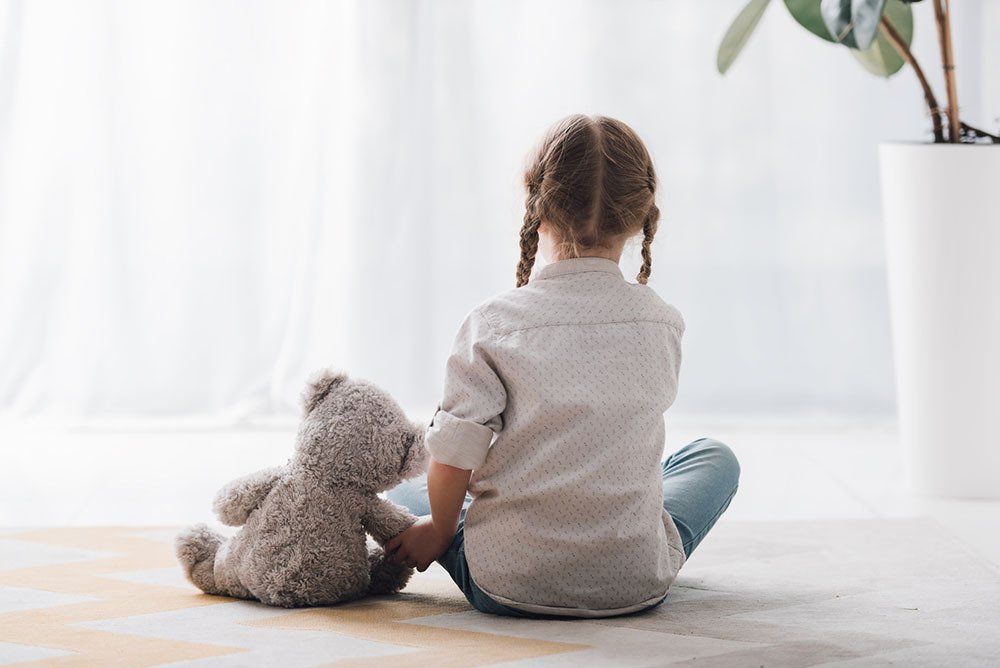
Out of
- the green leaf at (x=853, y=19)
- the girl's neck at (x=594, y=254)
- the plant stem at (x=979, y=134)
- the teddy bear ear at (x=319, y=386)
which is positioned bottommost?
the teddy bear ear at (x=319, y=386)

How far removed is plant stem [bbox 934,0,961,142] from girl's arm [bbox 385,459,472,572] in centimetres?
110

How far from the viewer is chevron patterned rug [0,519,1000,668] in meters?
1.04

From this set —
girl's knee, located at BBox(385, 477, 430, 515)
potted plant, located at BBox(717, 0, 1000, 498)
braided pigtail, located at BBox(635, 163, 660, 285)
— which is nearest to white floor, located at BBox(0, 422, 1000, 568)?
potted plant, located at BBox(717, 0, 1000, 498)

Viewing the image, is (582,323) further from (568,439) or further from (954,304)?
(954,304)

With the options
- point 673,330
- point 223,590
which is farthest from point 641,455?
point 223,590

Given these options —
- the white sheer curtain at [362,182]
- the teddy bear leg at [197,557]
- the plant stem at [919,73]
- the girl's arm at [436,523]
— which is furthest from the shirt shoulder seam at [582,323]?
the white sheer curtain at [362,182]

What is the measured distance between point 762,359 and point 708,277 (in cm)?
20

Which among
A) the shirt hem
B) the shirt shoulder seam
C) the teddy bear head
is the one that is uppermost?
the shirt shoulder seam

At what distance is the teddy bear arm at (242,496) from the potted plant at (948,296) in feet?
3.47

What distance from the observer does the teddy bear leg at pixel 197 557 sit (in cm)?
126

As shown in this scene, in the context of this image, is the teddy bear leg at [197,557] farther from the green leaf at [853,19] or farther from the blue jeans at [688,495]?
the green leaf at [853,19]

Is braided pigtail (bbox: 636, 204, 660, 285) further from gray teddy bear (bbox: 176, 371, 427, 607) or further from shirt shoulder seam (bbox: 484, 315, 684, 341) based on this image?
gray teddy bear (bbox: 176, 371, 427, 607)

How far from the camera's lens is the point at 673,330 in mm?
1182

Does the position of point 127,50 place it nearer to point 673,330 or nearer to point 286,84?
point 286,84
